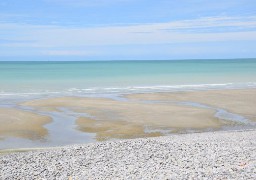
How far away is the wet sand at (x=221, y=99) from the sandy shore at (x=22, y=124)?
10535mm

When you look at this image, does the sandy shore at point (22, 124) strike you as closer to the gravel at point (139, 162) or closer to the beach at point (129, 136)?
the beach at point (129, 136)

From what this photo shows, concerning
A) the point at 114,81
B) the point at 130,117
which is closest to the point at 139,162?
the point at 130,117

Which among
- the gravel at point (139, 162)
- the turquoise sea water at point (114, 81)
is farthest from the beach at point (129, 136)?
the turquoise sea water at point (114, 81)

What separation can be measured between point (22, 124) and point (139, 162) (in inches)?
422

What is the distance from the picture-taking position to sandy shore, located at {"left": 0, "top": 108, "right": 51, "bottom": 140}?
1825cm

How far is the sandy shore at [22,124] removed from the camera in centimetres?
1825

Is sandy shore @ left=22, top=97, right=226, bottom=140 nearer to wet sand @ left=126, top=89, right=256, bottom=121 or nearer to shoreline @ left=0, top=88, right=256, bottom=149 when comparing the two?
shoreline @ left=0, top=88, right=256, bottom=149

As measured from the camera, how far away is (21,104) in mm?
27812

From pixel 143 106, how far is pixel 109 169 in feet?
53.4

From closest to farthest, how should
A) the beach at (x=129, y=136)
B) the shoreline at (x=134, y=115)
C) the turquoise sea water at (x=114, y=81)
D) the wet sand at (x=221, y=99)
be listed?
1. the beach at (x=129, y=136)
2. the shoreline at (x=134, y=115)
3. the wet sand at (x=221, y=99)
4. the turquoise sea water at (x=114, y=81)

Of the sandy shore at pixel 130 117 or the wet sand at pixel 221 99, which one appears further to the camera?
the wet sand at pixel 221 99

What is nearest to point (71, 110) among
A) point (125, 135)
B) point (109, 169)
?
point (125, 135)

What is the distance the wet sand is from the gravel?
40.0ft

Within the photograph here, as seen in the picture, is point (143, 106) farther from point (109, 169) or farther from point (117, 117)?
point (109, 169)
